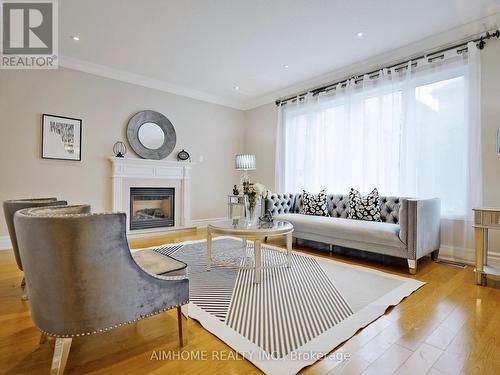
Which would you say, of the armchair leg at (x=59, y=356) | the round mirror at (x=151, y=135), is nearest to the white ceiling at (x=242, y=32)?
the round mirror at (x=151, y=135)

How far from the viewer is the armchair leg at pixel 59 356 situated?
1.21m

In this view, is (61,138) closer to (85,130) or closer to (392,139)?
(85,130)

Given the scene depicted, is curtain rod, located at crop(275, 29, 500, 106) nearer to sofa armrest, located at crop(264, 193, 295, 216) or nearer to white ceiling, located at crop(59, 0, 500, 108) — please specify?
white ceiling, located at crop(59, 0, 500, 108)

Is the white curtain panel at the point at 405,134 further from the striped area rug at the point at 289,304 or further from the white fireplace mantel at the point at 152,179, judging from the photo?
→ the white fireplace mantel at the point at 152,179

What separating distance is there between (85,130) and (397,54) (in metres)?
4.82

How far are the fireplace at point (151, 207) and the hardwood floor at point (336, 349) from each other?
2578mm

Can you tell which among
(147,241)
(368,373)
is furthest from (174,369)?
(147,241)

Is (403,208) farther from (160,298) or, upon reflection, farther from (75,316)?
(75,316)

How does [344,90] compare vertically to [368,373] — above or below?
above

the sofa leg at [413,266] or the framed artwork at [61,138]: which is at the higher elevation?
the framed artwork at [61,138]

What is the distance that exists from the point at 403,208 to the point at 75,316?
3.01m

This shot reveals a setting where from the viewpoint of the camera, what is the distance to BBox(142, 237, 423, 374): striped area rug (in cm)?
153

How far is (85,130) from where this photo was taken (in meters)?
4.20

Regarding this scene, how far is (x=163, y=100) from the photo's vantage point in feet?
16.6
